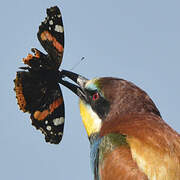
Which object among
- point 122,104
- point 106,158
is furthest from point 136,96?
point 106,158

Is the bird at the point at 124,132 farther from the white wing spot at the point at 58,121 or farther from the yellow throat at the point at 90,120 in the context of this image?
the white wing spot at the point at 58,121

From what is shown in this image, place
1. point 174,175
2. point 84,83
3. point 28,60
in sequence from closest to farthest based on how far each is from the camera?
point 174,175
point 28,60
point 84,83

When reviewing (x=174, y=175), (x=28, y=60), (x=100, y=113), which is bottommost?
(x=174, y=175)

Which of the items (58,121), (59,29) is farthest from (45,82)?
(59,29)

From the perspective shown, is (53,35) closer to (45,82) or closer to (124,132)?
(45,82)

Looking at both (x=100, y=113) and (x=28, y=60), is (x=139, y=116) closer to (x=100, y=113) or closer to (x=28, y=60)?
(x=100, y=113)

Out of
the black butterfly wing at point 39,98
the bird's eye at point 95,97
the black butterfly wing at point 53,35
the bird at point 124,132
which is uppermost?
the black butterfly wing at point 53,35

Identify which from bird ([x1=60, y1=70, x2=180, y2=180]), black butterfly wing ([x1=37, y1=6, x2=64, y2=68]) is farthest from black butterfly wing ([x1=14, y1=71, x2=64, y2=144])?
bird ([x1=60, y1=70, x2=180, y2=180])

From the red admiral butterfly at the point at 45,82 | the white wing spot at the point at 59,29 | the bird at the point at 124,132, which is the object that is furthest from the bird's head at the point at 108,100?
the white wing spot at the point at 59,29

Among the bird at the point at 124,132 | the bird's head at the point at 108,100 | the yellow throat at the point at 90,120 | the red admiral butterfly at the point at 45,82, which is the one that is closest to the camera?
the bird at the point at 124,132
